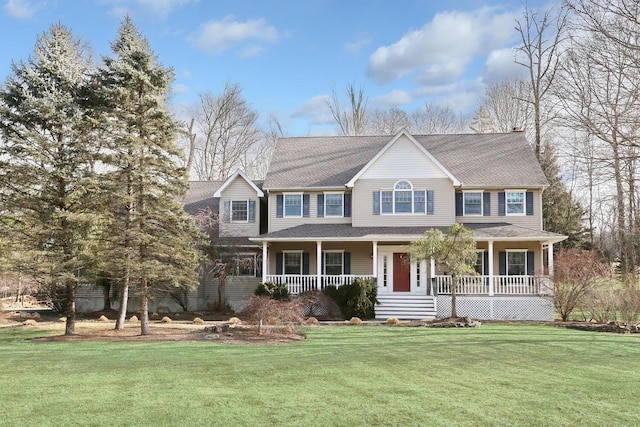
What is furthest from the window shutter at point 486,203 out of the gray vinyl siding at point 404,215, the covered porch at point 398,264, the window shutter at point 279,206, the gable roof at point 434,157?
the window shutter at point 279,206

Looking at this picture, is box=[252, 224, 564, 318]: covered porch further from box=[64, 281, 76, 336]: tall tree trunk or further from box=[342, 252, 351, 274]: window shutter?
box=[64, 281, 76, 336]: tall tree trunk

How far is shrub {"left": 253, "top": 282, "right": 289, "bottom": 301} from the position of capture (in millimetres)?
23122

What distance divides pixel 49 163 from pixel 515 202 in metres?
19.4

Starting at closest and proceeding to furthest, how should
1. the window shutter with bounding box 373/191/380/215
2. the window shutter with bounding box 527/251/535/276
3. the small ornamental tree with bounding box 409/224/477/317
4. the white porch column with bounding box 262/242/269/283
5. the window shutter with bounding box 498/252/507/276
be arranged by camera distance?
the small ornamental tree with bounding box 409/224/477/317
the white porch column with bounding box 262/242/269/283
the window shutter with bounding box 527/251/535/276
the window shutter with bounding box 498/252/507/276
the window shutter with bounding box 373/191/380/215

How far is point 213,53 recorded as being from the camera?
24.3 m

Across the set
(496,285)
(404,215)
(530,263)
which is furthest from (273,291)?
(530,263)

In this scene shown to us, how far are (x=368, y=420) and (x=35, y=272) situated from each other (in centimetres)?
1347

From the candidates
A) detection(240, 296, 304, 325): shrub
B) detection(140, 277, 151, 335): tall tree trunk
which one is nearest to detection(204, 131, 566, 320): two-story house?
detection(240, 296, 304, 325): shrub

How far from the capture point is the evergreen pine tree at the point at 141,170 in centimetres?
1703

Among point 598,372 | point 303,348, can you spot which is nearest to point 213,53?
point 303,348

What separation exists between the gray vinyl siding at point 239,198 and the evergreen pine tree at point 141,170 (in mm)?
9648

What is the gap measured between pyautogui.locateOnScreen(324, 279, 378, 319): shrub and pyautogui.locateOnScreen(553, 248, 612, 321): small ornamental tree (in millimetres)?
7183

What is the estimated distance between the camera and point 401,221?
1009 inches

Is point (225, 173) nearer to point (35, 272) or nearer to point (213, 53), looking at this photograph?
point (213, 53)
